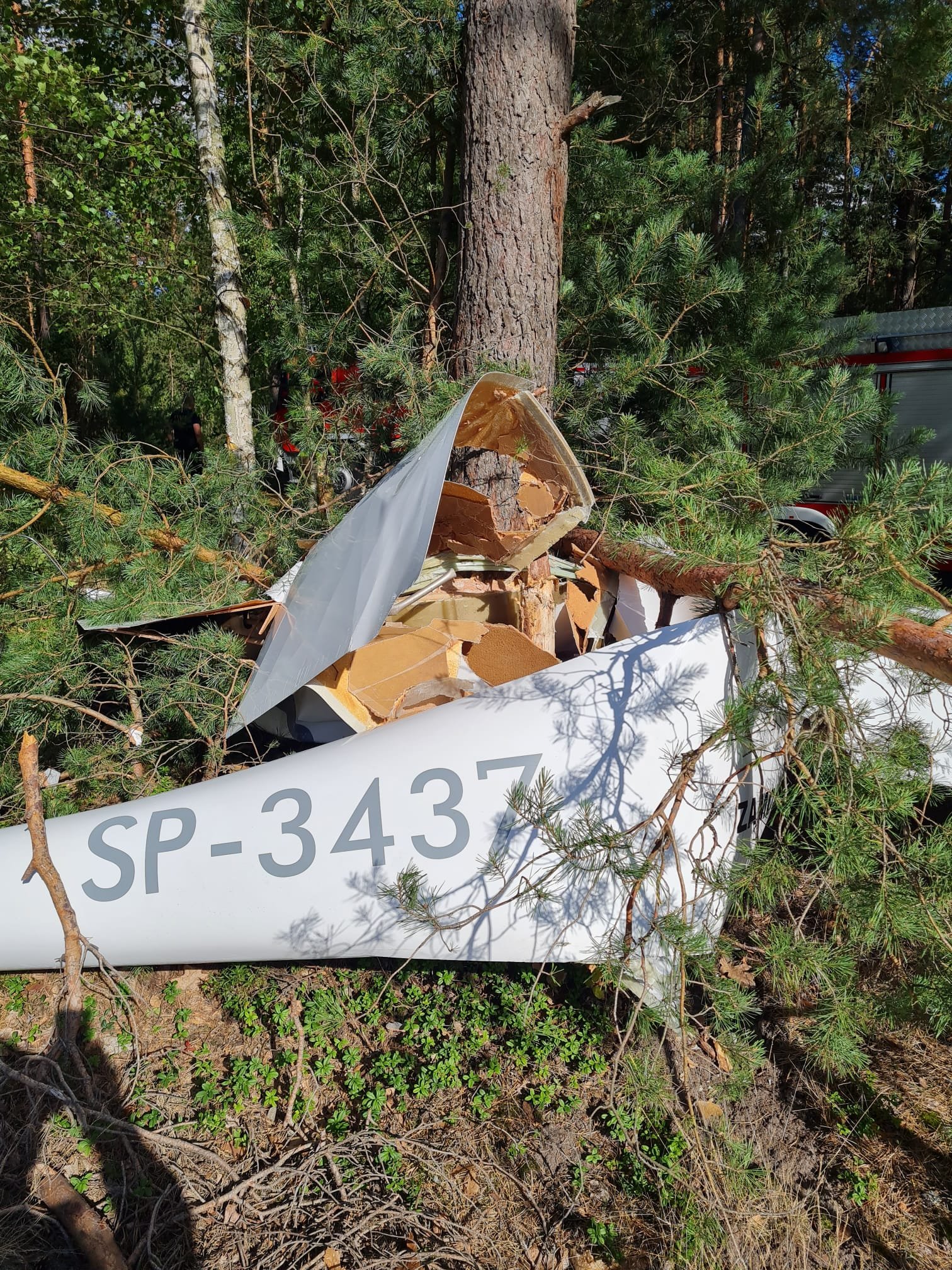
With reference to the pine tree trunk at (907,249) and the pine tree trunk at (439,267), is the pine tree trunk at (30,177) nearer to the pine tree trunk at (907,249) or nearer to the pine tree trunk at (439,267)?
the pine tree trunk at (439,267)

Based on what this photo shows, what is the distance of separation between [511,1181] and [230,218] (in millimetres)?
4829

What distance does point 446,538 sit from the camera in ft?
11.0

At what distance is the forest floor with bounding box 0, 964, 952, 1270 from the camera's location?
1939 mm

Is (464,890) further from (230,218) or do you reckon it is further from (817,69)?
(817,69)

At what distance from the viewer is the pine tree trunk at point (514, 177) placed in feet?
11.7

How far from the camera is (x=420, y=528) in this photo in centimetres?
204

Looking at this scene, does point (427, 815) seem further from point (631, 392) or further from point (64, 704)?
point (631, 392)

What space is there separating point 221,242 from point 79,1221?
217 inches

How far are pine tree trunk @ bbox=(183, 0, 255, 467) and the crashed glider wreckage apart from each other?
10.4 ft

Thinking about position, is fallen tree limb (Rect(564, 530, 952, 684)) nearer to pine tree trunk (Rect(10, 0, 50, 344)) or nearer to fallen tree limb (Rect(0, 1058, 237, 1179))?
fallen tree limb (Rect(0, 1058, 237, 1179))

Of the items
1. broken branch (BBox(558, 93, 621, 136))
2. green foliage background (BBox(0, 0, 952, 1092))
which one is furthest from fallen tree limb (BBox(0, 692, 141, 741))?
broken branch (BBox(558, 93, 621, 136))

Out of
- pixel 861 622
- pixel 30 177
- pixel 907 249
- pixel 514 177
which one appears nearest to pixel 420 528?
pixel 861 622

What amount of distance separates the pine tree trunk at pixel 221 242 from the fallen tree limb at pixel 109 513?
71.9 inches

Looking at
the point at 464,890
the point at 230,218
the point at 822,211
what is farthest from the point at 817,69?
the point at 464,890
